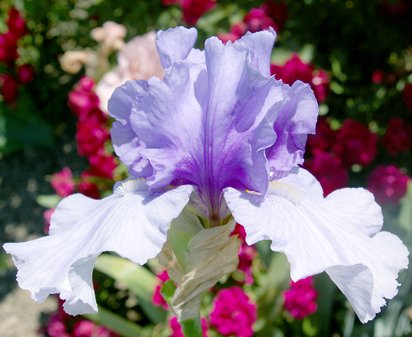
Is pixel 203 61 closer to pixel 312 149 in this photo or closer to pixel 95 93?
pixel 312 149

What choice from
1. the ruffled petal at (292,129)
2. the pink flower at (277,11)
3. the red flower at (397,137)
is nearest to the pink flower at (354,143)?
the red flower at (397,137)

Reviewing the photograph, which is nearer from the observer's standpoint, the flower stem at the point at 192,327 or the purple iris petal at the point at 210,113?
the purple iris petal at the point at 210,113

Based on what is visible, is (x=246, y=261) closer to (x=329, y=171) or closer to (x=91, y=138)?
(x=329, y=171)

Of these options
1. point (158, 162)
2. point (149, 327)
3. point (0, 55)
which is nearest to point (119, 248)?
point (158, 162)

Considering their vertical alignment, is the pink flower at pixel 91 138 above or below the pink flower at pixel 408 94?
above

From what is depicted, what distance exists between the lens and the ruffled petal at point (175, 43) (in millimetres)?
1046

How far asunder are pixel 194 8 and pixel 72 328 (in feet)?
4.68

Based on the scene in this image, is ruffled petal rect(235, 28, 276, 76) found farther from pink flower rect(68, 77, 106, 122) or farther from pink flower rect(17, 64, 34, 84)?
pink flower rect(17, 64, 34, 84)

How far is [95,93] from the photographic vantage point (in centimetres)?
268

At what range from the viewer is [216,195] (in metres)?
1.06

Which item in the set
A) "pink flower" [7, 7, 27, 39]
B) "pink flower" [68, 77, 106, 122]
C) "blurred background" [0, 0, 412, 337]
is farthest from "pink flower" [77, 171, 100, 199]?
"pink flower" [7, 7, 27, 39]

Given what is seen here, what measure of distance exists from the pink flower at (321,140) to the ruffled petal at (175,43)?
1340 millimetres

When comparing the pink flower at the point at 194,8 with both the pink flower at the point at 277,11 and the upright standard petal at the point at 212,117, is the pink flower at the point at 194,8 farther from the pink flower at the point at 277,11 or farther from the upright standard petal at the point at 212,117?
the upright standard petal at the point at 212,117

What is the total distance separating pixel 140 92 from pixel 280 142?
255 millimetres
